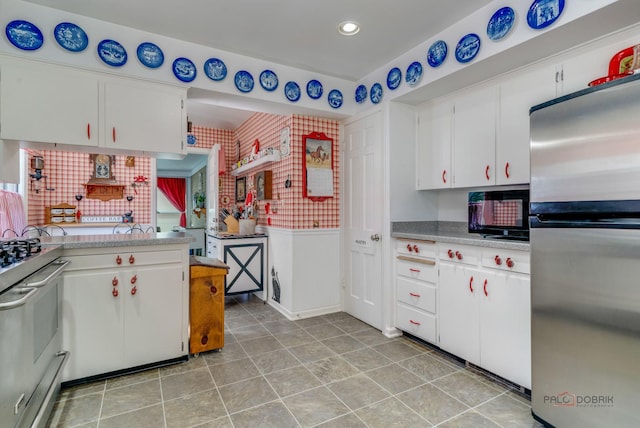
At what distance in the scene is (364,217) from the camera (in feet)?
10.8

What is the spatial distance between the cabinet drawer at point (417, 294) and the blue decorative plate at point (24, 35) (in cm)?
323

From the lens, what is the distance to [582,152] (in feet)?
4.79

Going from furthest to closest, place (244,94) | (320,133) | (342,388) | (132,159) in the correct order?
1. (132,159)
2. (320,133)
3. (244,94)
4. (342,388)

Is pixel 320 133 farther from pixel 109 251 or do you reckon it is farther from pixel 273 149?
pixel 109 251

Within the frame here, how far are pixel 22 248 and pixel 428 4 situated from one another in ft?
9.04

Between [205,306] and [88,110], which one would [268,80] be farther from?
[205,306]

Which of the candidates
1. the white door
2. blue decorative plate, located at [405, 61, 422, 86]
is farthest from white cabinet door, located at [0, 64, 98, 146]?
blue decorative plate, located at [405, 61, 422, 86]

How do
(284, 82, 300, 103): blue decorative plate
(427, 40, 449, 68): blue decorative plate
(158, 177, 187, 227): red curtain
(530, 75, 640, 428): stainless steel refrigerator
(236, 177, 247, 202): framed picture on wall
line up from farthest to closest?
(158, 177, 187, 227): red curtain → (236, 177, 247, 202): framed picture on wall → (284, 82, 300, 103): blue decorative plate → (427, 40, 449, 68): blue decorative plate → (530, 75, 640, 428): stainless steel refrigerator

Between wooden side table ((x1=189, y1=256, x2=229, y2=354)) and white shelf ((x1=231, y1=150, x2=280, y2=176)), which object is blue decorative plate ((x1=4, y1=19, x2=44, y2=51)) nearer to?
wooden side table ((x1=189, y1=256, x2=229, y2=354))

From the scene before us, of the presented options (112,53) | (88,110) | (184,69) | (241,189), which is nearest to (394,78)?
(184,69)

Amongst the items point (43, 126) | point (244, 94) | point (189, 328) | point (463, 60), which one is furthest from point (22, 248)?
point (463, 60)

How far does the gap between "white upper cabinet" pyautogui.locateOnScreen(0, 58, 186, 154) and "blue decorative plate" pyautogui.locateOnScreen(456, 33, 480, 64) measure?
2.14 m

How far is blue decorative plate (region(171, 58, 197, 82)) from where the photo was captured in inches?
101

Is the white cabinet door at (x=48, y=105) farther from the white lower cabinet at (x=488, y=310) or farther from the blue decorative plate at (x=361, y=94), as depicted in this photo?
the white lower cabinet at (x=488, y=310)
